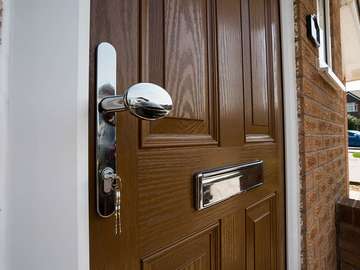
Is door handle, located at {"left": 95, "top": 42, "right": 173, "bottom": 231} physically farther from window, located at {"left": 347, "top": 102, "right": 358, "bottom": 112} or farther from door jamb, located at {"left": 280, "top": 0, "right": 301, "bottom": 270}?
window, located at {"left": 347, "top": 102, "right": 358, "bottom": 112}

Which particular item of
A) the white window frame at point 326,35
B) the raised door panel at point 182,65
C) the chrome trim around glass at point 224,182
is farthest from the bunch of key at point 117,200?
the white window frame at point 326,35

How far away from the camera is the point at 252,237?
86 centimetres

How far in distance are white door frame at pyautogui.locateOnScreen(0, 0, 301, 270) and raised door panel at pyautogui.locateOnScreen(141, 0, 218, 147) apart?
6.4 inches

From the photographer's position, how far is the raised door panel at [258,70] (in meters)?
0.87

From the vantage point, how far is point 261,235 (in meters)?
0.92

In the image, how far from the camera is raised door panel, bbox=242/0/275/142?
2.85ft

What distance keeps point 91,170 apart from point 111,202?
0.07 m

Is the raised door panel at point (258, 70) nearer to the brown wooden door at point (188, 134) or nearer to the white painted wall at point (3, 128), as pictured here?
the brown wooden door at point (188, 134)

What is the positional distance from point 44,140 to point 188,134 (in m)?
0.34

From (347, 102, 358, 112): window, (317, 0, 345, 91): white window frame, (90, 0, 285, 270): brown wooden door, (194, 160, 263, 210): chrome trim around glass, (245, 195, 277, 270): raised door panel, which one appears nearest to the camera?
(90, 0, 285, 270): brown wooden door

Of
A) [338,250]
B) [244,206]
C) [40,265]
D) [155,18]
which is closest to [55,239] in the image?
[40,265]

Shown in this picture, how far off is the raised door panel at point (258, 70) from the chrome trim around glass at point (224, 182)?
0.12 meters

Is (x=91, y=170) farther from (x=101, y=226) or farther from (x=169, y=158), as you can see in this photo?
(x=169, y=158)

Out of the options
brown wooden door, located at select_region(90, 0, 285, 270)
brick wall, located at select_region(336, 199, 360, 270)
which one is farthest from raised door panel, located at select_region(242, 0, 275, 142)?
brick wall, located at select_region(336, 199, 360, 270)
